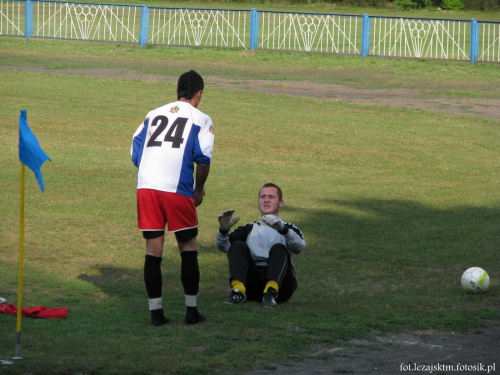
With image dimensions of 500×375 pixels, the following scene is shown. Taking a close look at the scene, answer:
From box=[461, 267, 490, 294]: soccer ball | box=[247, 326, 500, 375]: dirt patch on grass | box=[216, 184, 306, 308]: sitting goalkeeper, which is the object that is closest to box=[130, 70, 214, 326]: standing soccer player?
box=[216, 184, 306, 308]: sitting goalkeeper

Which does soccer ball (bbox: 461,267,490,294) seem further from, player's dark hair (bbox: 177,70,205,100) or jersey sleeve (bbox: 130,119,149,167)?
jersey sleeve (bbox: 130,119,149,167)

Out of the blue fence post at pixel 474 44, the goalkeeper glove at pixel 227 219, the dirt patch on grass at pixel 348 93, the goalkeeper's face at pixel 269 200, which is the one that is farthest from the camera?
the blue fence post at pixel 474 44

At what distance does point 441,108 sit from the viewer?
22359 mm

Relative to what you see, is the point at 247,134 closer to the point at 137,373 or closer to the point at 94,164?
the point at 94,164

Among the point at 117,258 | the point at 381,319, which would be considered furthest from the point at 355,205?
the point at 381,319

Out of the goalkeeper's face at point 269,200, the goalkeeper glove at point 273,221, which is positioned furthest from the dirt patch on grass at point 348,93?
the goalkeeper glove at point 273,221

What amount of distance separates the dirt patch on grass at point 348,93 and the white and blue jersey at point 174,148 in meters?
16.3

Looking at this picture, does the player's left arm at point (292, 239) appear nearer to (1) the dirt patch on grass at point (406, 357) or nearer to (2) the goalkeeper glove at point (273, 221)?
(2) the goalkeeper glove at point (273, 221)

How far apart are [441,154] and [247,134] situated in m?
4.22

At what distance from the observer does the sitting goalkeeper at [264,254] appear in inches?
286

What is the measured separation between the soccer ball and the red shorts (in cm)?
306

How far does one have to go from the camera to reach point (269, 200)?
7.55 metres

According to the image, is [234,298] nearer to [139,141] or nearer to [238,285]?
[238,285]

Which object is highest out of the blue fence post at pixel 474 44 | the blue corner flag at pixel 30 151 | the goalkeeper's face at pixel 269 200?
the blue fence post at pixel 474 44
